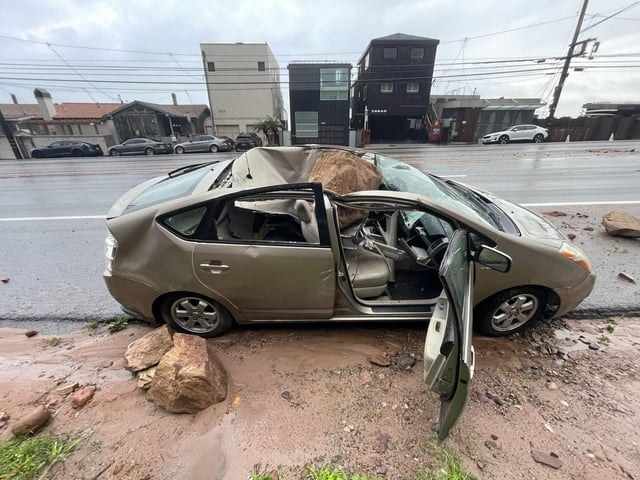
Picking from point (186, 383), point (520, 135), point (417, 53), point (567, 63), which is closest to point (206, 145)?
point (417, 53)

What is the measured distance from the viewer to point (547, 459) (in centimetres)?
181

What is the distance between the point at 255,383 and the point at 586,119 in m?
33.9

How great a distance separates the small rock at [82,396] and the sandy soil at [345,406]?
1.8 inches

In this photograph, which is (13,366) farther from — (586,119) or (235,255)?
(586,119)

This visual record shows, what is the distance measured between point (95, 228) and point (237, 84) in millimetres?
32901

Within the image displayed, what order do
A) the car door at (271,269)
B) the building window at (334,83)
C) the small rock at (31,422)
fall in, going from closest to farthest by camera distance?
the small rock at (31,422) → the car door at (271,269) → the building window at (334,83)

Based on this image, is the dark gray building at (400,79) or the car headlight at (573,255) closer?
the car headlight at (573,255)

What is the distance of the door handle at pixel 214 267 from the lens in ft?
7.84

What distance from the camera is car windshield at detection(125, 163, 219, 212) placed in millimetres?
2670

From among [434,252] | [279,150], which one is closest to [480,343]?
[434,252]

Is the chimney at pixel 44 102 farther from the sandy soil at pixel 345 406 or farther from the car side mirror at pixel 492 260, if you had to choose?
the car side mirror at pixel 492 260

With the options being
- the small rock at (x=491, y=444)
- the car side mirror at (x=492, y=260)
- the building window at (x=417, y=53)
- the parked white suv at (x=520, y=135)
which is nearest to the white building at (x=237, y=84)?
the building window at (x=417, y=53)

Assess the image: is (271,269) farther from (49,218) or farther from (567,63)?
(567,63)

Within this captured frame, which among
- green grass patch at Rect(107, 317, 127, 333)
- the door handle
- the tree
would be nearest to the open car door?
the door handle
